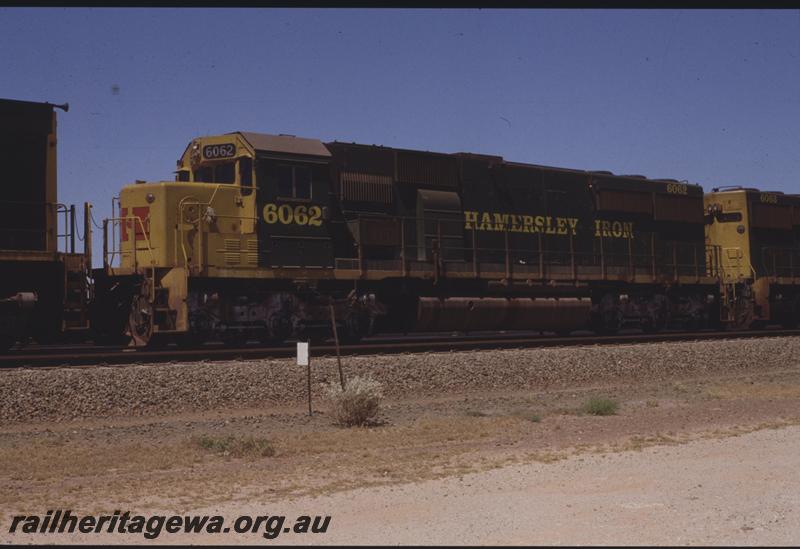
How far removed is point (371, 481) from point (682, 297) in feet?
61.4

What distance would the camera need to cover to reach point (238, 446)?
988 centimetres

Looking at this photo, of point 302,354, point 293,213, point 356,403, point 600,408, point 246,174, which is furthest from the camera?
point 293,213

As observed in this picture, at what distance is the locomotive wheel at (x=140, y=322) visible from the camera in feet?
51.9

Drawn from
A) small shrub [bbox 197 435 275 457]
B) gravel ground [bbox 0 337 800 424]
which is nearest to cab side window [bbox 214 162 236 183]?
gravel ground [bbox 0 337 800 424]

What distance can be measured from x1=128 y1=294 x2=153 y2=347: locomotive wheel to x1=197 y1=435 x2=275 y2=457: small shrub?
6011mm

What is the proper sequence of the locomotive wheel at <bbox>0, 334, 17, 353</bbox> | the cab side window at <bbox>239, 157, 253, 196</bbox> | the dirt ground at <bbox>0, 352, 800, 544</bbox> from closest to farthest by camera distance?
the dirt ground at <bbox>0, 352, 800, 544</bbox> < the locomotive wheel at <bbox>0, 334, 17, 353</bbox> < the cab side window at <bbox>239, 157, 253, 196</bbox>

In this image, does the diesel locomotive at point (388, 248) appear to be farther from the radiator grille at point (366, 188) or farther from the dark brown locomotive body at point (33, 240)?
the dark brown locomotive body at point (33, 240)

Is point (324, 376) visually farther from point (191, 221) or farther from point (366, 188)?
point (366, 188)

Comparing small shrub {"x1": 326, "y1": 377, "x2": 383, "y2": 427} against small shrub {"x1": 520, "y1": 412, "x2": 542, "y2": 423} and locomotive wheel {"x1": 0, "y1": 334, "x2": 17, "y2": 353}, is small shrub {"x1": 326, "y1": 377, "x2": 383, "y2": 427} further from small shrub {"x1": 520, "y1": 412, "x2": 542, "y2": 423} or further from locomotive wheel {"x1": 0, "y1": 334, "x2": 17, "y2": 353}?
locomotive wheel {"x1": 0, "y1": 334, "x2": 17, "y2": 353}

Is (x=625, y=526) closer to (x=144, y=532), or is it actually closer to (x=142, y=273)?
(x=144, y=532)

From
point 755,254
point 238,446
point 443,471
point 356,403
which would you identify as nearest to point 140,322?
point 356,403

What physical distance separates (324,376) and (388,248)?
226 inches

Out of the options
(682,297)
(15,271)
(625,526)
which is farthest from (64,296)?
(682,297)

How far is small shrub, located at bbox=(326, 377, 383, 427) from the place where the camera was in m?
11.8
